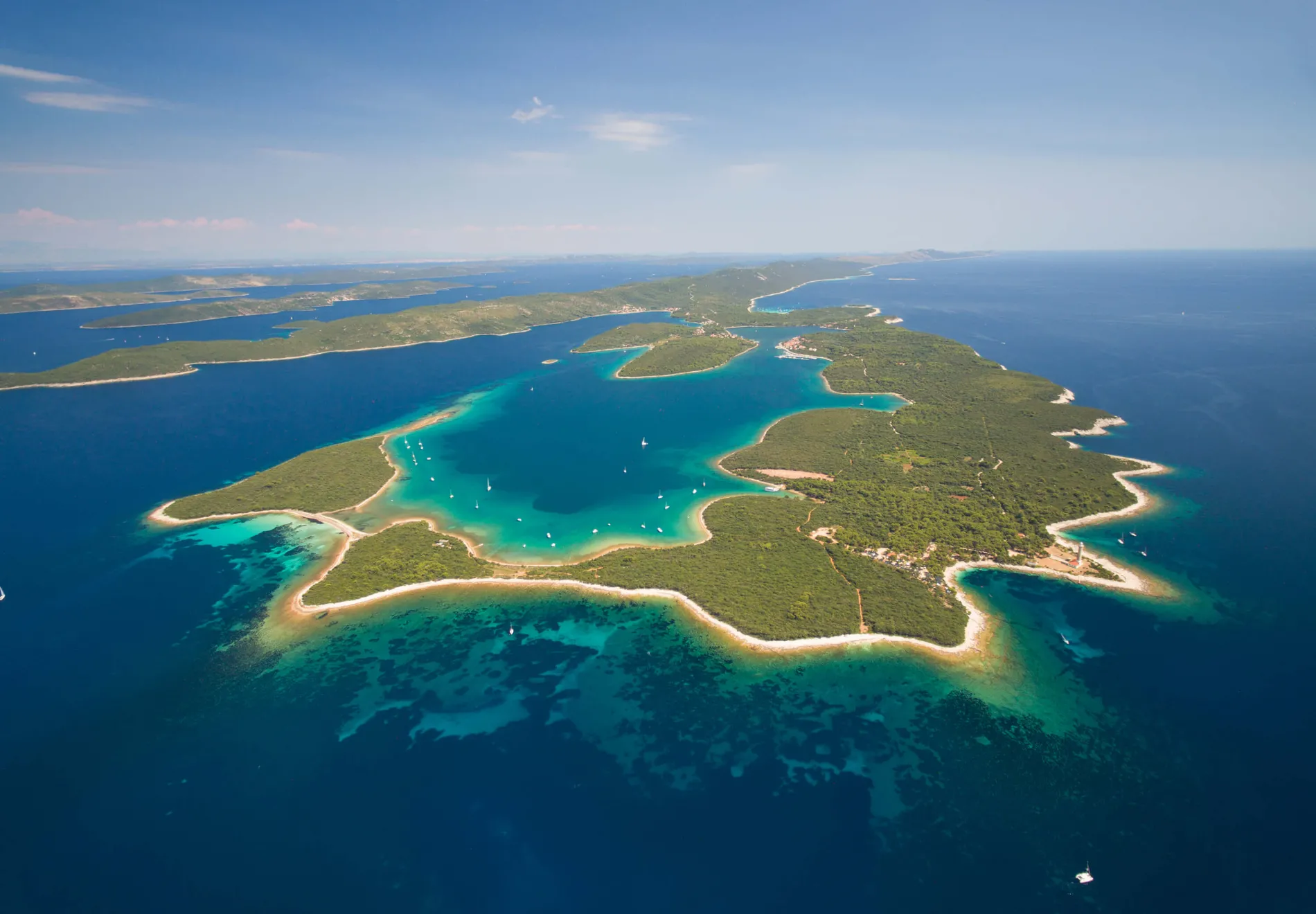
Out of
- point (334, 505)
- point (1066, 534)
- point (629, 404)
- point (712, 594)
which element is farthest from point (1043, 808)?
point (629, 404)

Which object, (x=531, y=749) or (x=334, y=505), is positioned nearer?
(x=531, y=749)

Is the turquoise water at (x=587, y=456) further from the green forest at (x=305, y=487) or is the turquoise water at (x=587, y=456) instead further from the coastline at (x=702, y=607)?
the green forest at (x=305, y=487)

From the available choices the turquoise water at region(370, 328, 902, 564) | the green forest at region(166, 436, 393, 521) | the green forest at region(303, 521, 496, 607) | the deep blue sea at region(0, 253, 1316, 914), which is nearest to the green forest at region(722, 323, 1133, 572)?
the deep blue sea at region(0, 253, 1316, 914)

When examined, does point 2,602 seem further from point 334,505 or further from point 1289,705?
point 1289,705

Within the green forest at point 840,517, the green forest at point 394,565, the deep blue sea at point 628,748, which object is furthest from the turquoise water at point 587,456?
the deep blue sea at point 628,748

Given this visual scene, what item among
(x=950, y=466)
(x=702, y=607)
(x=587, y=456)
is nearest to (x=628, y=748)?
(x=702, y=607)

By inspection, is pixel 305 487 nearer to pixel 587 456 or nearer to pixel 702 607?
pixel 587 456
